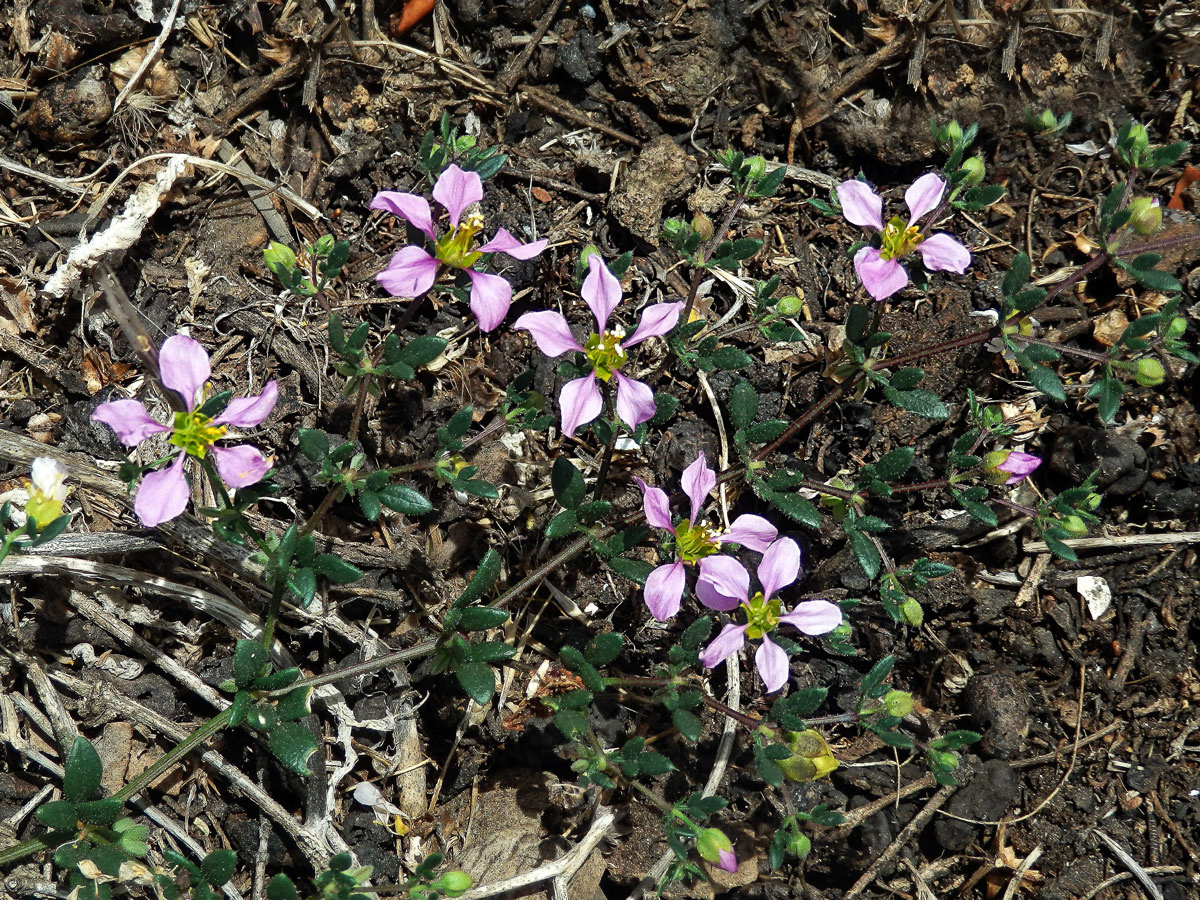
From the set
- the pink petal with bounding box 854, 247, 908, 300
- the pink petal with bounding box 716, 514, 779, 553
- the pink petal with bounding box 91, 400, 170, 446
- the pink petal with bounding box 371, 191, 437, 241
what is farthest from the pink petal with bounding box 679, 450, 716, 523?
the pink petal with bounding box 91, 400, 170, 446

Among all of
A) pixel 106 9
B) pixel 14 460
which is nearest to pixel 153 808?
pixel 14 460

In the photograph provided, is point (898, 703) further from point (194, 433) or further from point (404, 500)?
point (194, 433)

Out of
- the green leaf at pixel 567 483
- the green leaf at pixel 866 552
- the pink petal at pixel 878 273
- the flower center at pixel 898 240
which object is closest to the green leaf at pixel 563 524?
the green leaf at pixel 567 483

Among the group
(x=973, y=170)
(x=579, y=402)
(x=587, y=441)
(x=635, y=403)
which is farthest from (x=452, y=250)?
(x=973, y=170)

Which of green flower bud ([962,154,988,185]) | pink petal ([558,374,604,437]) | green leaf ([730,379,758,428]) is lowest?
green leaf ([730,379,758,428])

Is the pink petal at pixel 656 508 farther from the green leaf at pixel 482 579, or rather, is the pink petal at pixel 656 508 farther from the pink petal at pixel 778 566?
the green leaf at pixel 482 579

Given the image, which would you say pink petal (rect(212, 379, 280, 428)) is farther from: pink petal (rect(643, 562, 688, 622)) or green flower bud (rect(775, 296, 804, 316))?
green flower bud (rect(775, 296, 804, 316))
